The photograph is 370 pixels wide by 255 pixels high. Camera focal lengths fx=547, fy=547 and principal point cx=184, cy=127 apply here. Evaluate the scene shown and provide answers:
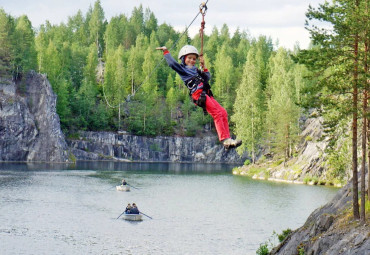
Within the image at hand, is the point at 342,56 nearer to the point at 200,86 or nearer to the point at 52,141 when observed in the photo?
the point at 200,86

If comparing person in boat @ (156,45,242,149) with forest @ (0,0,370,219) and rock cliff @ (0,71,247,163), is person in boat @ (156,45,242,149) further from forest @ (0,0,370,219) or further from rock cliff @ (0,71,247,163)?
rock cliff @ (0,71,247,163)

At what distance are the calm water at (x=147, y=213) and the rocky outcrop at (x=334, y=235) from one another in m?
7.57

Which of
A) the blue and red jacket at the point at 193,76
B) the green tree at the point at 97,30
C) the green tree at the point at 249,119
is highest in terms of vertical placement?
the green tree at the point at 97,30

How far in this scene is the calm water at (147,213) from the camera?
132ft

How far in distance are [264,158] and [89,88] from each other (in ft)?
161

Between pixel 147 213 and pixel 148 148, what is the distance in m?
79.6

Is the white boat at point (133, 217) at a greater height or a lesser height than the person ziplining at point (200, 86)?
lesser

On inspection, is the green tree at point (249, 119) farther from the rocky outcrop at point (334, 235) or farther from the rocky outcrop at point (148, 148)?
the rocky outcrop at point (334, 235)

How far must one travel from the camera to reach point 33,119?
114562 mm

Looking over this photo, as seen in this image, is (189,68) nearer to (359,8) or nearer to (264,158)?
(359,8)

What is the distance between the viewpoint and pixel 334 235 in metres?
27.5

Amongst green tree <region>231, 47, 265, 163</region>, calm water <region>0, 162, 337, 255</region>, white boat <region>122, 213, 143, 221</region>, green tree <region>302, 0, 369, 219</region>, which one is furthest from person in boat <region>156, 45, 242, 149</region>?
green tree <region>231, 47, 265, 163</region>

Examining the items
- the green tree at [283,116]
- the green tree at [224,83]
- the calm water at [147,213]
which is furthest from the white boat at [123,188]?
the green tree at [224,83]

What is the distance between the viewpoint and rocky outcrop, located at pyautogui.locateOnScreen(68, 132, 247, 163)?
12588cm
